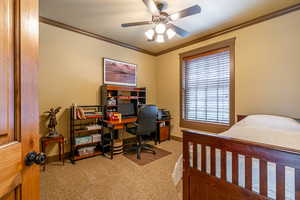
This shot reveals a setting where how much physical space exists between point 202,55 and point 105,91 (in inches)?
93.4

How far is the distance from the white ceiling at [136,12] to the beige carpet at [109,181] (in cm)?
255

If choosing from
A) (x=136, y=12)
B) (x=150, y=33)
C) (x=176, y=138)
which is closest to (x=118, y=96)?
(x=150, y=33)

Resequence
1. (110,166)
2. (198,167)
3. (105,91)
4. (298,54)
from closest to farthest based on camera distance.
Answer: (198,167) → (298,54) → (110,166) → (105,91)

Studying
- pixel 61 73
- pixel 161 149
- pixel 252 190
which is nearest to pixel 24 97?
pixel 252 190

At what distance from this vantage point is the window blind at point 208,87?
3.04 meters

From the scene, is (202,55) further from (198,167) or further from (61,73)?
(61,73)

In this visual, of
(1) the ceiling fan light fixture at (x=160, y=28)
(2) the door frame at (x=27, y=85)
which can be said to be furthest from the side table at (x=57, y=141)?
(1) the ceiling fan light fixture at (x=160, y=28)

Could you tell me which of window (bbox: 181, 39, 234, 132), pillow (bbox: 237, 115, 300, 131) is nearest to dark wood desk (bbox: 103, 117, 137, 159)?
window (bbox: 181, 39, 234, 132)

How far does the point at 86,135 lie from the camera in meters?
2.89

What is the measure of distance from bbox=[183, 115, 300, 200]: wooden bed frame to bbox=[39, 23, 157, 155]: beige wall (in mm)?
2443

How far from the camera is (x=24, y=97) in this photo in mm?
605

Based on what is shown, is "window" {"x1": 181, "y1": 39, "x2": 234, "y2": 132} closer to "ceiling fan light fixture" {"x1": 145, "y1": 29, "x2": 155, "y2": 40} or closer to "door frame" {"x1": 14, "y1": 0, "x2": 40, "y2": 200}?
"ceiling fan light fixture" {"x1": 145, "y1": 29, "x2": 155, "y2": 40}

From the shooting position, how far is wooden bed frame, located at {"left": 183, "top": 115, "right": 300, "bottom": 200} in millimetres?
808

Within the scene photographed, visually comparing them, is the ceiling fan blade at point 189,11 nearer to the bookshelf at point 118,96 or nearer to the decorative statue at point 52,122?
the bookshelf at point 118,96
